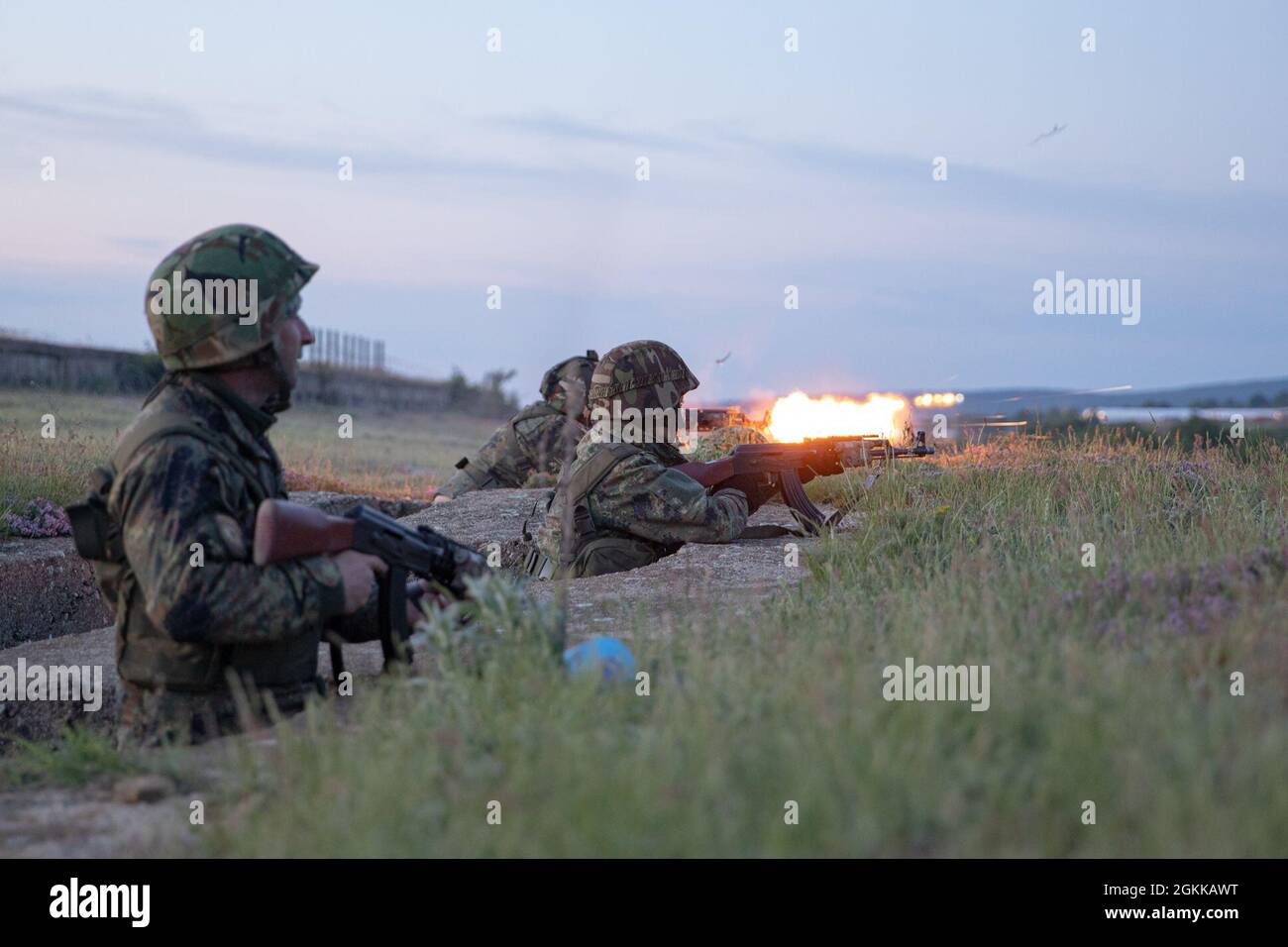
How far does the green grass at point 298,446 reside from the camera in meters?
10.6

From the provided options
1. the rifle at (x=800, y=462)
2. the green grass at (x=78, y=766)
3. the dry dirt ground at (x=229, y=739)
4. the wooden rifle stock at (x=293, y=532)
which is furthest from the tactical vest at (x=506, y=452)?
the green grass at (x=78, y=766)

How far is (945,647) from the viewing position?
4207 mm

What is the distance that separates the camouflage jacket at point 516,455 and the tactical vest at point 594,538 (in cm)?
428

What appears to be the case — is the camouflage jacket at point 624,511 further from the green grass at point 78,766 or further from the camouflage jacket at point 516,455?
the camouflage jacket at point 516,455

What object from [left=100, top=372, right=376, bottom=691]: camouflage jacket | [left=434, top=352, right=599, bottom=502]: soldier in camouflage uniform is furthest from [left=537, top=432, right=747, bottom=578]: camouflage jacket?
[left=434, top=352, right=599, bottom=502]: soldier in camouflage uniform

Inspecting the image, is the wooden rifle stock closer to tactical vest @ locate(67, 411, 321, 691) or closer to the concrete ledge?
tactical vest @ locate(67, 411, 321, 691)

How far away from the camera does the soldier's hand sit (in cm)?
470

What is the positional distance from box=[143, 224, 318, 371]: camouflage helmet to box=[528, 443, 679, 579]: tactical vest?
325cm

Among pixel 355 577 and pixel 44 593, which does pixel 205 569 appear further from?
pixel 44 593

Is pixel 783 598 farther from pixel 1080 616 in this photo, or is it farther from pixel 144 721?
pixel 144 721

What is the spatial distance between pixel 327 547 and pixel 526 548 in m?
4.19

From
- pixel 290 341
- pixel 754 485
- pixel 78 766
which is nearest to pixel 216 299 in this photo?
pixel 290 341

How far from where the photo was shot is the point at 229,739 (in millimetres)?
4164
